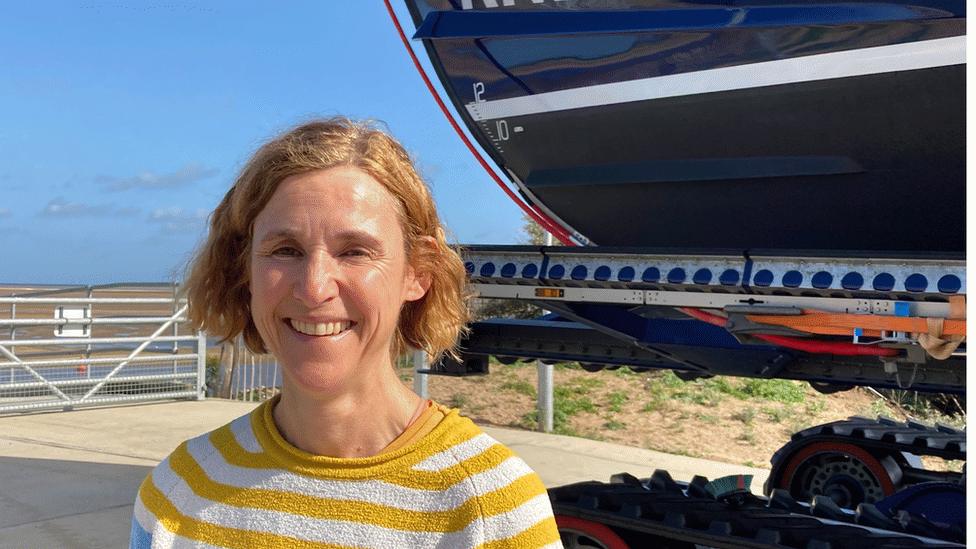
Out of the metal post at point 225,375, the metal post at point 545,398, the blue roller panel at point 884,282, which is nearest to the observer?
the blue roller panel at point 884,282

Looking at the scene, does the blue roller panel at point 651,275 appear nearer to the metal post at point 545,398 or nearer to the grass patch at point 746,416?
the metal post at point 545,398

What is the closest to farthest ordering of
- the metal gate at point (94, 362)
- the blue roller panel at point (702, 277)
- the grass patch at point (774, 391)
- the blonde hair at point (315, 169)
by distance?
the blonde hair at point (315, 169)
the blue roller panel at point (702, 277)
the metal gate at point (94, 362)
the grass patch at point (774, 391)

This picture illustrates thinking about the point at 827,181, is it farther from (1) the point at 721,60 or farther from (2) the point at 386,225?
(2) the point at 386,225

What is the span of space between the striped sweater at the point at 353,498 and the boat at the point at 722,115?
2466mm

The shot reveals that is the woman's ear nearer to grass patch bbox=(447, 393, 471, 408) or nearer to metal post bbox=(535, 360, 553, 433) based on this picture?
metal post bbox=(535, 360, 553, 433)

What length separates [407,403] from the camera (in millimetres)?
1393

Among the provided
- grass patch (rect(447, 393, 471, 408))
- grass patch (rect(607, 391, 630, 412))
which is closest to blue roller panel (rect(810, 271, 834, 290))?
grass patch (rect(607, 391, 630, 412))

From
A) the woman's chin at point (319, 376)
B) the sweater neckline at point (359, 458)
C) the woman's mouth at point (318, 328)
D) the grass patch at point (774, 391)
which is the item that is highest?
the woman's mouth at point (318, 328)

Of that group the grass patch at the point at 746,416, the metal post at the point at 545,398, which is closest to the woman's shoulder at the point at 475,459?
the metal post at the point at 545,398

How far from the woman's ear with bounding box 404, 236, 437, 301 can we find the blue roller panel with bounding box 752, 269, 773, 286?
7.70 feet

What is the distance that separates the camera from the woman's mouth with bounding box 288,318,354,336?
1282mm

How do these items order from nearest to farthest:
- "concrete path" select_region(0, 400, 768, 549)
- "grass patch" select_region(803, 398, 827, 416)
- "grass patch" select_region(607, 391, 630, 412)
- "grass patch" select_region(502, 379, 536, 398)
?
"concrete path" select_region(0, 400, 768, 549), "grass patch" select_region(607, 391, 630, 412), "grass patch" select_region(803, 398, 827, 416), "grass patch" select_region(502, 379, 536, 398)

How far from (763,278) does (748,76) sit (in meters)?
0.74

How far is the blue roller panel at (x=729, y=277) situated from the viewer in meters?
3.61
